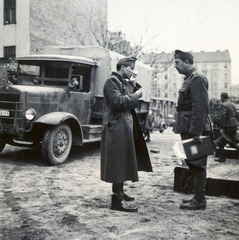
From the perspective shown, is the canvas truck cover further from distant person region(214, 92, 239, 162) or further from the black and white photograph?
distant person region(214, 92, 239, 162)

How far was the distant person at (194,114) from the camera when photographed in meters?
4.05

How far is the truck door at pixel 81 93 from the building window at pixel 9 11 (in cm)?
1302

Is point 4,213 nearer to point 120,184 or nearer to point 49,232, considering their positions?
point 49,232

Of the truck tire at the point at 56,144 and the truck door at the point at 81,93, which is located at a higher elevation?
the truck door at the point at 81,93

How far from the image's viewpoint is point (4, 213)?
3.97 m

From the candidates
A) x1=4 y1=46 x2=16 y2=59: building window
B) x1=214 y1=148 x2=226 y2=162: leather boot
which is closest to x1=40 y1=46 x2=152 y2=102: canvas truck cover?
x1=214 y1=148 x2=226 y2=162: leather boot

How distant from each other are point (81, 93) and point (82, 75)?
1.84 ft

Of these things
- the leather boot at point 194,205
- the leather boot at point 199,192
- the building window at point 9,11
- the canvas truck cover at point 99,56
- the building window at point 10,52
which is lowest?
the leather boot at point 194,205

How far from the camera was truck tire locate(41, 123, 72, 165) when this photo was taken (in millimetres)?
7062

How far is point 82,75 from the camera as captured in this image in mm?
8758

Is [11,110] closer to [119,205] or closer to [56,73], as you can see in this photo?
[56,73]

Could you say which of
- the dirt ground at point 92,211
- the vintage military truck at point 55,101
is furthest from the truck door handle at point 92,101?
the dirt ground at point 92,211

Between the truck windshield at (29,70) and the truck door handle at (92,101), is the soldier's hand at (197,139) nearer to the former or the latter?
the truck door handle at (92,101)

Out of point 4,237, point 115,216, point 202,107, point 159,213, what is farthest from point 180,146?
point 4,237
